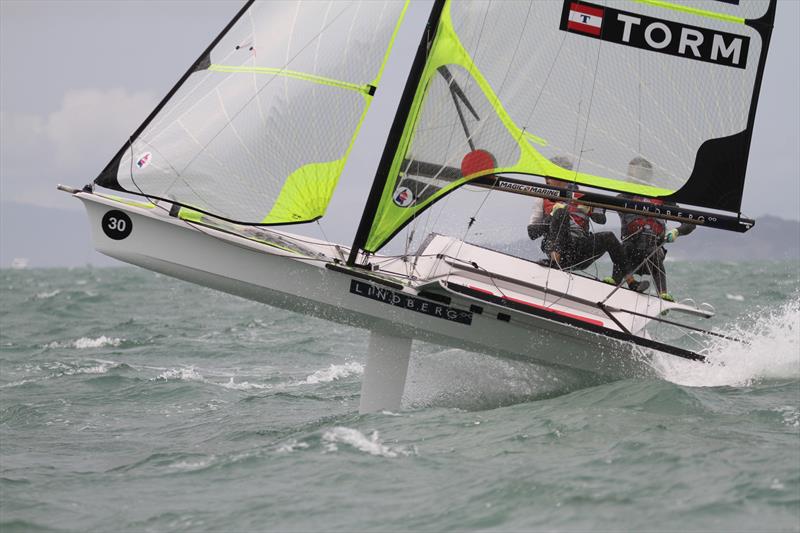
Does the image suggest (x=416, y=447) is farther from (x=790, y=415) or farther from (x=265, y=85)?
(x=265, y=85)

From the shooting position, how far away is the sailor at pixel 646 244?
902 centimetres

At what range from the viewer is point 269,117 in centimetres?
809

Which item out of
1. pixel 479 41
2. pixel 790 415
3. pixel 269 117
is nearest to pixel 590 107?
pixel 479 41

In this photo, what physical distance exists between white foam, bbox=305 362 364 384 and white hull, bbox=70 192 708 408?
2.87 metres

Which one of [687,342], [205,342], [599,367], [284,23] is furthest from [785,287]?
[284,23]

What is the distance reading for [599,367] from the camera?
8508 millimetres

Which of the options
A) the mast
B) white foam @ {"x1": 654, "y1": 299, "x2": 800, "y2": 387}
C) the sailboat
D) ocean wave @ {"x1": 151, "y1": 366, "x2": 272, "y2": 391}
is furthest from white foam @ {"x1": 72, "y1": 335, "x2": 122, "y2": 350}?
white foam @ {"x1": 654, "y1": 299, "x2": 800, "y2": 387}

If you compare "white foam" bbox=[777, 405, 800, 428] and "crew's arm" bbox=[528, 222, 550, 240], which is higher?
"crew's arm" bbox=[528, 222, 550, 240]

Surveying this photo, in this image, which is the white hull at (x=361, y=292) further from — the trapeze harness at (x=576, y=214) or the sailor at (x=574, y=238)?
the trapeze harness at (x=576, y=214)

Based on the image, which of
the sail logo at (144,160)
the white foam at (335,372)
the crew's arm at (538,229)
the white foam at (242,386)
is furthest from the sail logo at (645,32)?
the white foam at (242,386)

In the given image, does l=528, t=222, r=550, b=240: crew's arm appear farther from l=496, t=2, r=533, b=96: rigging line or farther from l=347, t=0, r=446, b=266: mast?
l=347, t=0, r=446, b=266: mast

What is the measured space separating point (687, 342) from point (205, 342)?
21.8 feet

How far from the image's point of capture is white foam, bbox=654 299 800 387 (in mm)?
8477

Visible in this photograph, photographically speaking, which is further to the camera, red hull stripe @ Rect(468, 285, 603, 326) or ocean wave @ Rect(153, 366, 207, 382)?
ocean wave @ Rect(153, 366, 207, 382)
